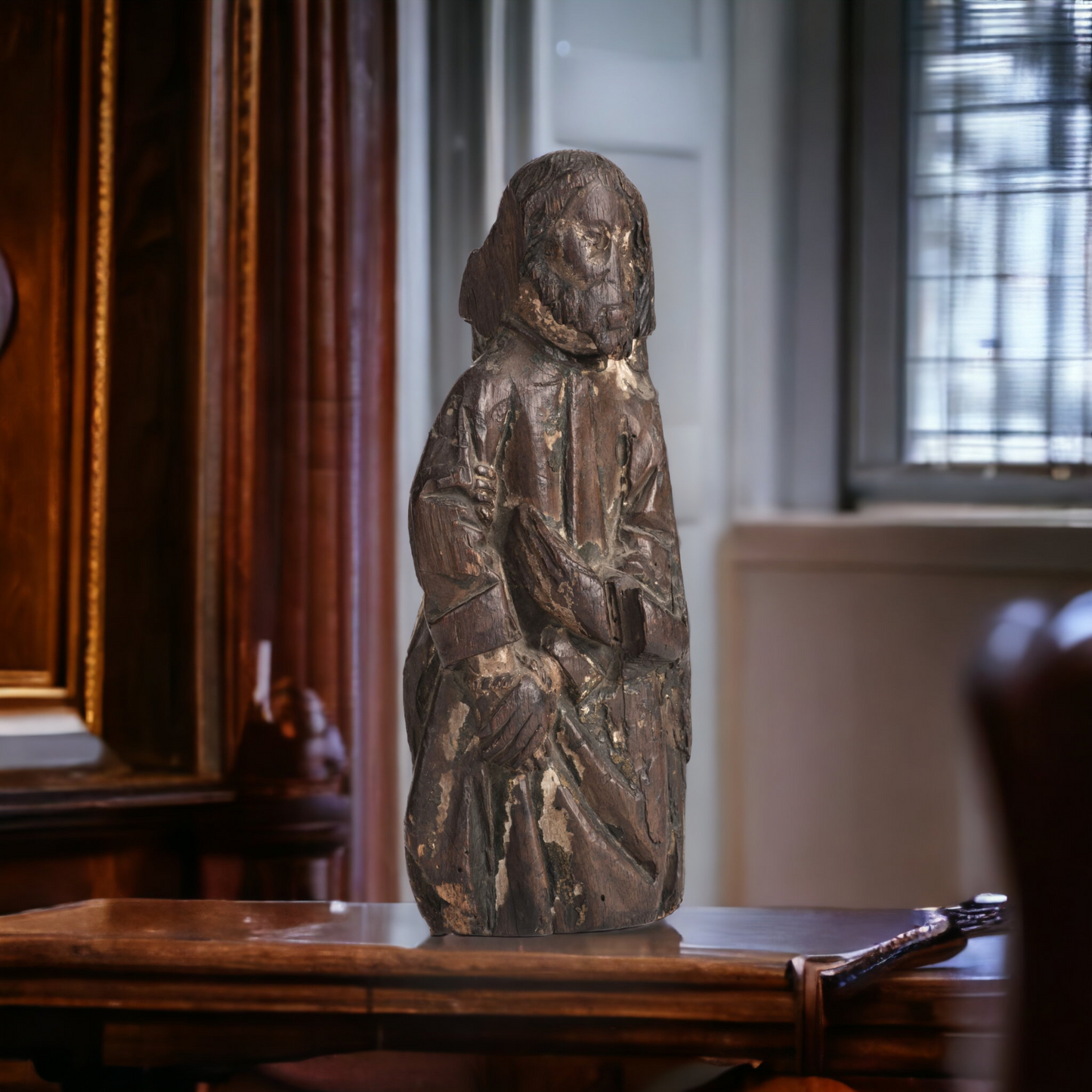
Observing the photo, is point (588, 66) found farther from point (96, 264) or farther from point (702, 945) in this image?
point (702, 945)

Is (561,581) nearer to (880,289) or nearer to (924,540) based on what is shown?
(924,540)

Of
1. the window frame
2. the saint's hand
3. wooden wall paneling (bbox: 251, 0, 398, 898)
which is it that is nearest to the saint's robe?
the saint's hand

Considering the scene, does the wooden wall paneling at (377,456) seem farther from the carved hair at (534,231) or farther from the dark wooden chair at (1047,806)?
the dark wooden chair at (1047,806)

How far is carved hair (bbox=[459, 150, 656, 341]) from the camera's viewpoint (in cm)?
163

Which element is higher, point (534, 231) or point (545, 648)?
point (534, 231)

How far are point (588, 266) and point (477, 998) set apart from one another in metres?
0.82

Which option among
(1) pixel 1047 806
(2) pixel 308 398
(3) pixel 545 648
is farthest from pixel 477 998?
(2) pixel 308 398

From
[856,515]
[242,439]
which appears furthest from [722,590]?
[242,439]

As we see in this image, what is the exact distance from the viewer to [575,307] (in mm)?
1628

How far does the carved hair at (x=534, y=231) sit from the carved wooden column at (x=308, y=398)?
76 cm

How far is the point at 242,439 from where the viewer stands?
2.43 m

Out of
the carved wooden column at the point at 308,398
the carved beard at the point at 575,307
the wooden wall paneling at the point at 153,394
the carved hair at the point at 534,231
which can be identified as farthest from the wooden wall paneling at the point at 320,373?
the carved beard at the point at 575,307

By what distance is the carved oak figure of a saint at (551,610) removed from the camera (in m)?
1.58

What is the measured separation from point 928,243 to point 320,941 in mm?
1958
